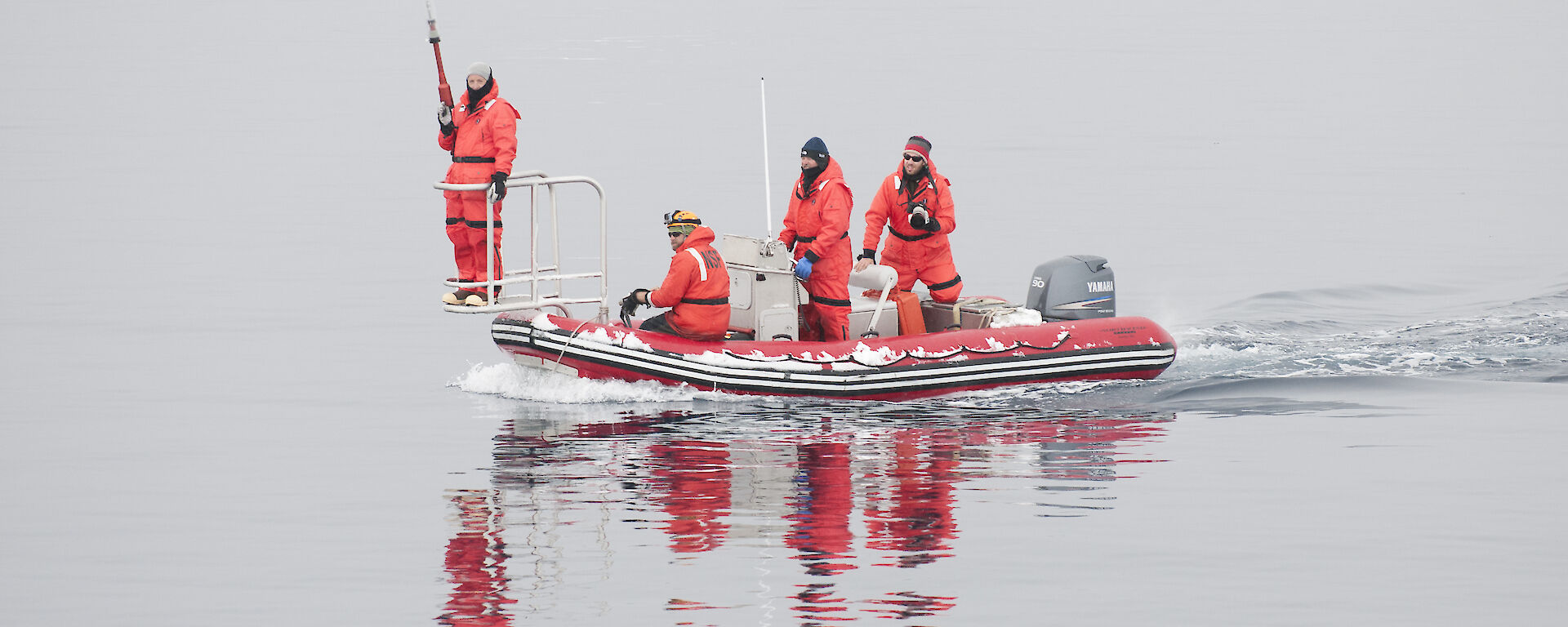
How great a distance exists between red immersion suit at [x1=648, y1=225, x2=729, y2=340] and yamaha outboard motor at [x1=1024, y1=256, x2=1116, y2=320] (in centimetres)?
239

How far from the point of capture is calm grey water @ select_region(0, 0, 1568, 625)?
8.61m

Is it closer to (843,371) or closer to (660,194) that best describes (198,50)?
(660,194)

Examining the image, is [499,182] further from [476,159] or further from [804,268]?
[804,268]

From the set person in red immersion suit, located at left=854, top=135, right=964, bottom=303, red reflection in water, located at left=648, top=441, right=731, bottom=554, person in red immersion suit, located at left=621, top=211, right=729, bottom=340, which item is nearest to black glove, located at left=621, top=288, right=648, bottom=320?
person in red immersion suit, located at left=621, top=211, right=729, bottom=340

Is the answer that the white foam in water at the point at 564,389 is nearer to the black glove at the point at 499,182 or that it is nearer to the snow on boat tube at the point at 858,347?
the snow on boat tube at the point at 858,347

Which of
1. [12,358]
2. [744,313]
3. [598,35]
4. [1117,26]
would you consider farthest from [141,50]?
[744,313]

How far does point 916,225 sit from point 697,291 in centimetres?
161

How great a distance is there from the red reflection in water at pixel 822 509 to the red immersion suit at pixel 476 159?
2835 mm

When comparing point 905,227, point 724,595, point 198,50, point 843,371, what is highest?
point 198,50

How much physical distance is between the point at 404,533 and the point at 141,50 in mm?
44268

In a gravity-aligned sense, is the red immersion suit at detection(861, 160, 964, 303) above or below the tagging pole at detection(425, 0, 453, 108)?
below

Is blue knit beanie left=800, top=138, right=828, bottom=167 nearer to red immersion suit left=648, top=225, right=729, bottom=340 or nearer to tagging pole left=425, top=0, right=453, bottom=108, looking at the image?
red immersion suit left=648, top=225, right=729, bottom=340

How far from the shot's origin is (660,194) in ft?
80.1

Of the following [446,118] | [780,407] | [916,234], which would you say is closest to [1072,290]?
[916,234]
